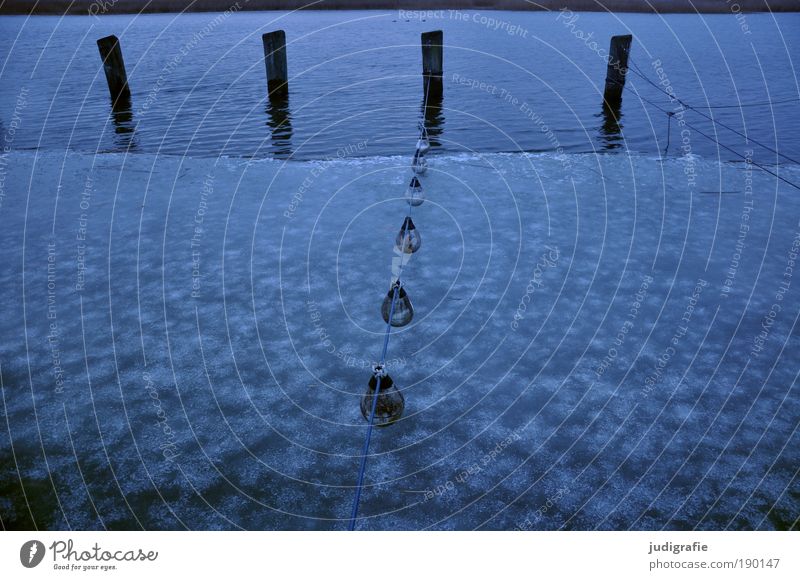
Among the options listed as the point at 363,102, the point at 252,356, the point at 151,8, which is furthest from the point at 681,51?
the point at 151,8

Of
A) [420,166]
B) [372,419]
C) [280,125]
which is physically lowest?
[280,125]

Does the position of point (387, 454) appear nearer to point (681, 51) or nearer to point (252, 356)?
point (252, 356)

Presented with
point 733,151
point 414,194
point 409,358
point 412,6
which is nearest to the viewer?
point 409,358

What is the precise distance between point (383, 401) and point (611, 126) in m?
17.3

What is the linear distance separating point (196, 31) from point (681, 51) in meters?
32.5

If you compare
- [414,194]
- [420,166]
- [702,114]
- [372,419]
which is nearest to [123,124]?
[420,166]

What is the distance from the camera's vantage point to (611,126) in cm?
2105

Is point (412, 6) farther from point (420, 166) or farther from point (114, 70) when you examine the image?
point (420, 166)

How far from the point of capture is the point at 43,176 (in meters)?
15.8

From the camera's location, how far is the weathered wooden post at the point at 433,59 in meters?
22.6

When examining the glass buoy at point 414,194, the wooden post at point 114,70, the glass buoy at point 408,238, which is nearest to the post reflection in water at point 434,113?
the glass buoy at point 414,194

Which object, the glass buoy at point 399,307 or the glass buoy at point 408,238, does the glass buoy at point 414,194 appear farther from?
the glass buoy at point 399,307

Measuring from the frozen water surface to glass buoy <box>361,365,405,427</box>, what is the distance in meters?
0.41

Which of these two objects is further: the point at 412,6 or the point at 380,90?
the point at 412,6
